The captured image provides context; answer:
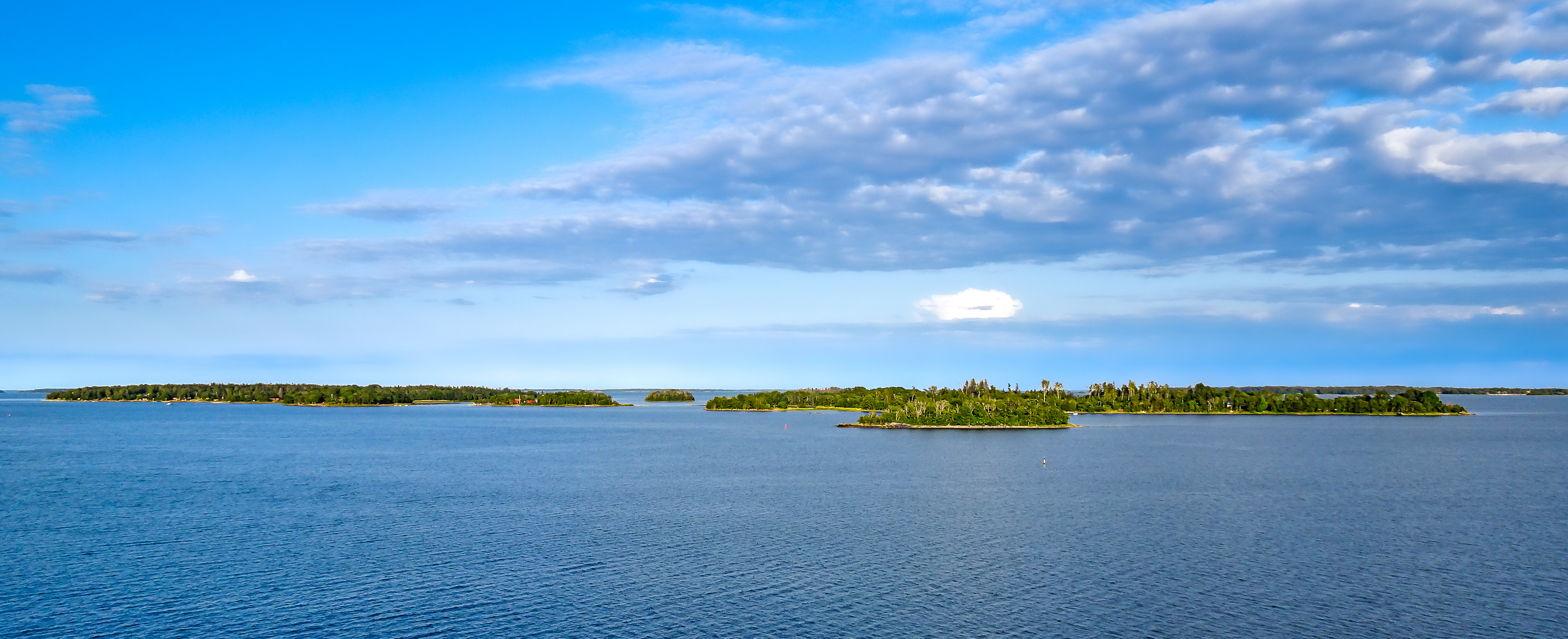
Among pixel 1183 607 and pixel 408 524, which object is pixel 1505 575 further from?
pixel 408 524

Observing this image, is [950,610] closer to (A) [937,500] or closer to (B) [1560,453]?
(A) [937,500]

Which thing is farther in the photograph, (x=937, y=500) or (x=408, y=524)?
(x=937, y=500)

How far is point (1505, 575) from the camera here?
59438 millimetres

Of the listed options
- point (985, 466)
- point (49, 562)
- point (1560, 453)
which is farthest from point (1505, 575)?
point (1560, 453)

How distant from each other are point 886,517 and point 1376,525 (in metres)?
43.6

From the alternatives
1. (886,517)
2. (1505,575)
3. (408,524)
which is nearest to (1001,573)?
(886,517)

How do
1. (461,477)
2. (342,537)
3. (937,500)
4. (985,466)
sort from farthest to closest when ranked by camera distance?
(985,466)
(461,477)
(937,500)
(342,537)

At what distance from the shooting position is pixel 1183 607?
51.5 metres

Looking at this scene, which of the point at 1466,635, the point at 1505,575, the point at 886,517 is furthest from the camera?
the point at 886,517

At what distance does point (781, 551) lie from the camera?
66500 millimetres

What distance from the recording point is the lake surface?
48.8m

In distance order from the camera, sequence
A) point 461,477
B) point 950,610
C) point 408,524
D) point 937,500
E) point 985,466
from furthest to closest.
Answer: point 985,466 < point 461,477 < point 937,500 < point 408,524 < point 950,610

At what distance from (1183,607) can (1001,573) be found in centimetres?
1233

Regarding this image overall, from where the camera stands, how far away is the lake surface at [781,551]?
48.8 m
